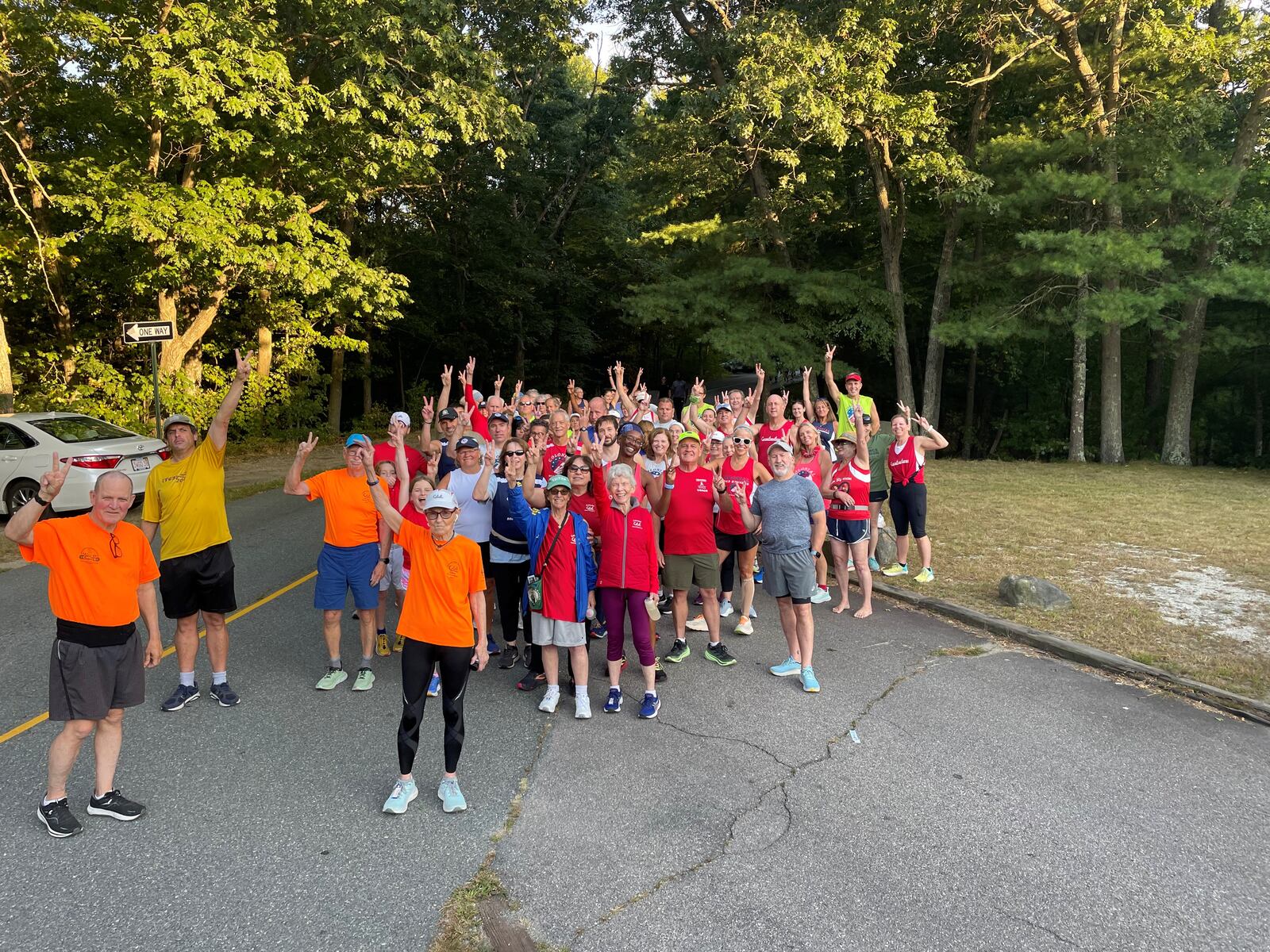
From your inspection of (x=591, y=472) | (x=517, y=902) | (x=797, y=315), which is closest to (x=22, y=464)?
(x=591, y=472)

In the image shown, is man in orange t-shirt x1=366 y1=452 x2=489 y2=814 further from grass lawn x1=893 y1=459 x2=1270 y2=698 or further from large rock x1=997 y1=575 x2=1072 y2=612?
large rock x1=997 y1=575 x2=1072 y2=612

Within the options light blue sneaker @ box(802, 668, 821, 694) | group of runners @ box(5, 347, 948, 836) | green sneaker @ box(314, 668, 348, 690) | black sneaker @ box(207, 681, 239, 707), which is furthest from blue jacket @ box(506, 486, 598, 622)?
black sneaker @ box(207, 681, 239, 707)

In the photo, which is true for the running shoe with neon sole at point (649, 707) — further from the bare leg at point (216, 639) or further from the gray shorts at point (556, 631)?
the bare leg at point (216, 639)

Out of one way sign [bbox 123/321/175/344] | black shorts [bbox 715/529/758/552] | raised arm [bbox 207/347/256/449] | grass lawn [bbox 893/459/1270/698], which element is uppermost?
one way sign [bbox 123/321/175/344]

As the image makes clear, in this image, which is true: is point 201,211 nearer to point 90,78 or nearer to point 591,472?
point 90,78

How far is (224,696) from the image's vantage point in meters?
5.43

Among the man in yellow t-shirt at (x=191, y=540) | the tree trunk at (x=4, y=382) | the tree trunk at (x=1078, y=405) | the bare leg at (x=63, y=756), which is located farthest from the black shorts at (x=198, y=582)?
the tree trunk at (x=1078, y=405)

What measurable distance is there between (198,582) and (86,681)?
146cm

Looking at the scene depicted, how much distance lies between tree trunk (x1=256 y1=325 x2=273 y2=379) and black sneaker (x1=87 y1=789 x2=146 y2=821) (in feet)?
59.5

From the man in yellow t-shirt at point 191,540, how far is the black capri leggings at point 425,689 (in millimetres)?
2034

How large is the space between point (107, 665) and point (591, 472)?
3.22 meters

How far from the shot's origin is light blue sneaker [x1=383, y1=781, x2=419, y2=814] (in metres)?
4.07

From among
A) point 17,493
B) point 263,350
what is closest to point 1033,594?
point 17,493

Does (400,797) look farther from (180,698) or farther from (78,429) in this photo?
(78,429)
